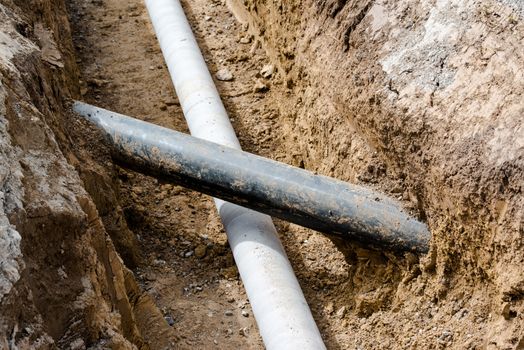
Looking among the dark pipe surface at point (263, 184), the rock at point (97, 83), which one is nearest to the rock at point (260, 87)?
the rock at point (97, 83)

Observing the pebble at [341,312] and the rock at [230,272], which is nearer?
the pebble at [341,312]

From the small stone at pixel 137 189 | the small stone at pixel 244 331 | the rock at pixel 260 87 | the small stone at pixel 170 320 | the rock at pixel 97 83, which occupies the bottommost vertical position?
the small stone at pixel 244 331

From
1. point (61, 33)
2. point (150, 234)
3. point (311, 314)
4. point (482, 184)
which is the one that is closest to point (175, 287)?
point (150, 234)

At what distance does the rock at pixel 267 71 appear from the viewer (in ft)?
25.0

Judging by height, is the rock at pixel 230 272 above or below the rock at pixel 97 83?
below

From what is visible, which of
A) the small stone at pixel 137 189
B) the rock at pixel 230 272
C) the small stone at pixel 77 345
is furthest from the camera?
the small stone at pixel 137 189

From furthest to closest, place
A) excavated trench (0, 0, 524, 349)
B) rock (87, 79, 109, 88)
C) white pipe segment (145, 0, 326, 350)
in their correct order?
rock (87, 79, 109, 88)
white pipe segment (145, 0, 326, 350)
excavated trench (0, 0, 524, 349)

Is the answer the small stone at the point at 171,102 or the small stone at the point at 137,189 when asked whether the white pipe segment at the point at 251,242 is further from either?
the small stone at the point at 137,189

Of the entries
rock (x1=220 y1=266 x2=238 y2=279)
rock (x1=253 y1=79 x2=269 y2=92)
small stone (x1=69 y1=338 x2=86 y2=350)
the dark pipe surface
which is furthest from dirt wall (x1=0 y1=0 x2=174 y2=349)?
rock (x1=253 y1=79 x2=269 y2=92)

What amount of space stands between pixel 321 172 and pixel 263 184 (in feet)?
2.88

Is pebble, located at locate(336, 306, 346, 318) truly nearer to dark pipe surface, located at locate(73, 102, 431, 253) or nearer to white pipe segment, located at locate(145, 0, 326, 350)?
white pipe segment, located at locate(145, 0, 326, 350)

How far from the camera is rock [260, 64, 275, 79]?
7.63m

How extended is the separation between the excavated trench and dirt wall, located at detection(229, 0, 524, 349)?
0.01 m

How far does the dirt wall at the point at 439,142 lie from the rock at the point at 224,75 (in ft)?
5.63
